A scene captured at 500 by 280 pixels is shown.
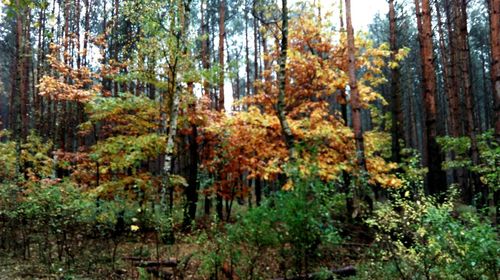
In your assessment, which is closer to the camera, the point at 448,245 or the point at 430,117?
the point at 448,245

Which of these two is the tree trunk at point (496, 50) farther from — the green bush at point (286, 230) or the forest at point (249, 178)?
the green bush at point (286, 230)

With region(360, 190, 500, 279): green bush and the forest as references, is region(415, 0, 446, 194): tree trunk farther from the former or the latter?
region(360, 190, 500, 279): green bush

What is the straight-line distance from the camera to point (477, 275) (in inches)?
177

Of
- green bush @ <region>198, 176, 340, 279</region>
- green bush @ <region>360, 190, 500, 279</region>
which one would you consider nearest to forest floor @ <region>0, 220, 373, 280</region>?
green bush @ <region>198, 176, 340, 279</region>

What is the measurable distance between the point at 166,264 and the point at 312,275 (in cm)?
335

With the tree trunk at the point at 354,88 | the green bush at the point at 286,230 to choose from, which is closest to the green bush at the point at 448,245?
the green bush at the point at 286,230

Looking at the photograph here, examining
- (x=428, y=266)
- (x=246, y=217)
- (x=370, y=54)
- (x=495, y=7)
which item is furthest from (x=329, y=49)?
(x=428, y=266)

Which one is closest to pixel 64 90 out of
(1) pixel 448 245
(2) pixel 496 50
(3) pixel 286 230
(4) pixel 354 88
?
(3) pixel 286 230

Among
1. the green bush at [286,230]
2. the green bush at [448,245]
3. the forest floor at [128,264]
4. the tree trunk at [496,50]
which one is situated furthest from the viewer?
the tree trunk at [496,50]

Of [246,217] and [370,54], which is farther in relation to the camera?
[370,54]

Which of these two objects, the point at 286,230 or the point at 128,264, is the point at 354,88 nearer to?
the point at 286,230

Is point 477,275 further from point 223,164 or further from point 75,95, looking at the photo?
point 75,95

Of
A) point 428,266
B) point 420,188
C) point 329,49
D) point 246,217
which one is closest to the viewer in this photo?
point 428,266

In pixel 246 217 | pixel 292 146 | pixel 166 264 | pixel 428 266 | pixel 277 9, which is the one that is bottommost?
pixel 166 264
